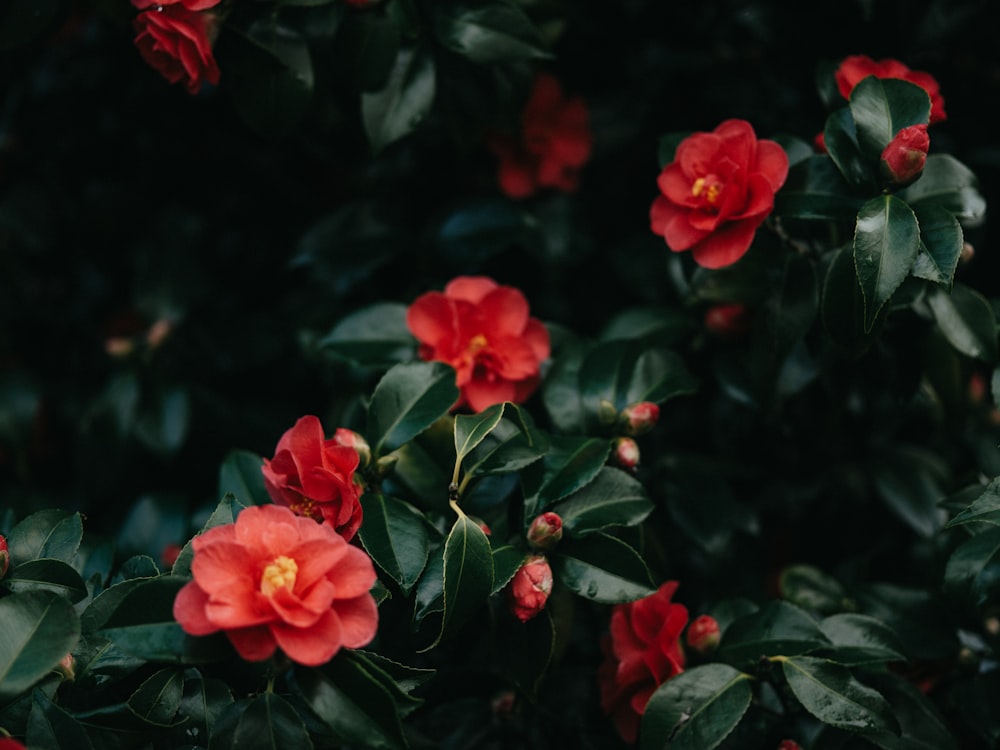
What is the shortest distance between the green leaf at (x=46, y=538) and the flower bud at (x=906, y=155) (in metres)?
0.95

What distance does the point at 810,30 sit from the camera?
1549 millimetres

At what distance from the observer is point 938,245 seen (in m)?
0.97

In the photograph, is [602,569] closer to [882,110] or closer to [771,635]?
[771,635]

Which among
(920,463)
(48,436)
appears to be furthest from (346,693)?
(48,436)

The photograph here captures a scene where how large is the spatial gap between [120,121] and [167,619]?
128cm

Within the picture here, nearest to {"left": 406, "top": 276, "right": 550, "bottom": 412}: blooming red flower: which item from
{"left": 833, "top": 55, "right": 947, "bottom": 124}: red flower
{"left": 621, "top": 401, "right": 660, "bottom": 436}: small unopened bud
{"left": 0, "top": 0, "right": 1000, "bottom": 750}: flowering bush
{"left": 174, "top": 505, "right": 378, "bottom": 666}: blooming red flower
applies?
{"left": 0, "top": 0, "right": 1000, "bottom": 750}: flowering bush

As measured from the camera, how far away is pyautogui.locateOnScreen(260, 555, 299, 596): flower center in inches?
30.2

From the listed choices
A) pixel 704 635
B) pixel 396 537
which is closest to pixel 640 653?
pixel 704 635

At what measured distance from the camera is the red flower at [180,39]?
1.07 meters

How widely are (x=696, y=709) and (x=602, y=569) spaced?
17 cm

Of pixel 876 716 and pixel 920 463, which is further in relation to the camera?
pixel 920 463

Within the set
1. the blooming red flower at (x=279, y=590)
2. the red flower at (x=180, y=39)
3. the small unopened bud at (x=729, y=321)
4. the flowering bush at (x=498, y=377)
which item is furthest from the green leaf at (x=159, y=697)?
the small unopened bud at (x=729, y=321)

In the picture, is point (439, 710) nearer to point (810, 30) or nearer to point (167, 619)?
point (167, 619)

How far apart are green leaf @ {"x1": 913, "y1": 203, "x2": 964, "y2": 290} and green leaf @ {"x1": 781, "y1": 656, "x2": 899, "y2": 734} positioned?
419 mm
